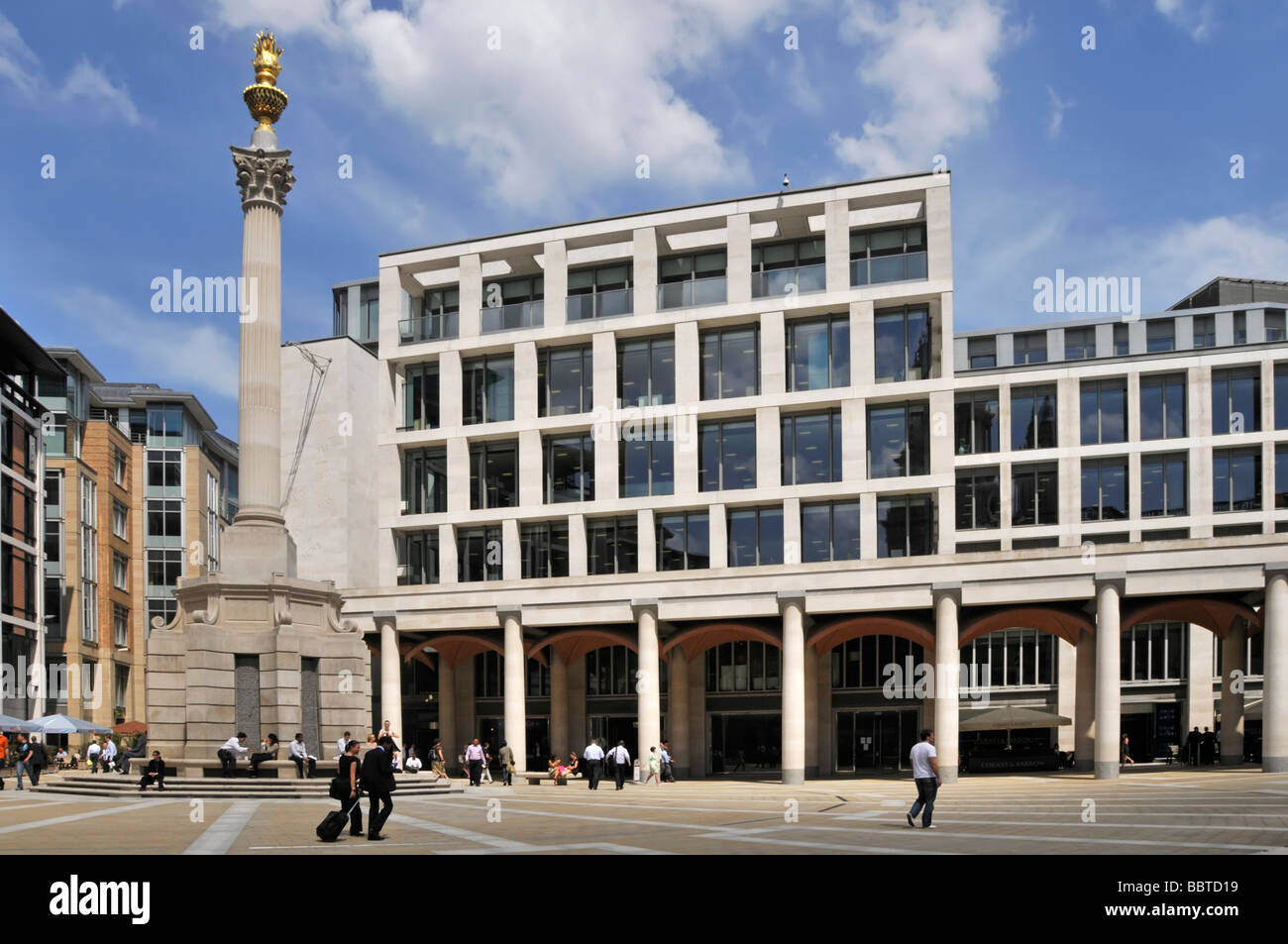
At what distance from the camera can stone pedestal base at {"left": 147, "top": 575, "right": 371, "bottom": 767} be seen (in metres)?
32.1

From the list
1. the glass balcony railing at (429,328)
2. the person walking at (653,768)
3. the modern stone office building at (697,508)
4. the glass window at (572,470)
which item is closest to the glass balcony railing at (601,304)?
the modern stone office building at (697,508)

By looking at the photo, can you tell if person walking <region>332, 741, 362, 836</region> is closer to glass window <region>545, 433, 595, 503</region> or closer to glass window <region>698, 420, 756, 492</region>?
glass window <region>698, 420, 756, 492</region>

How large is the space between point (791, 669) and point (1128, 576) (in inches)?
469

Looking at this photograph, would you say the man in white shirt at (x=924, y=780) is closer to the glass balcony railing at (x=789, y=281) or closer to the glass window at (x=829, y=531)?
the glass window at (x=829, y=531)

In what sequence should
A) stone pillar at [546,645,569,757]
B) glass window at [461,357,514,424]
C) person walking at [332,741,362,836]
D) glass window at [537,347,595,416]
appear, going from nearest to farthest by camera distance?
person walking at [332,741,362,836]
glass window at [537,347,595,416]
stone pillar at [546,645,569,757]
glass window at [461,357,514,424]

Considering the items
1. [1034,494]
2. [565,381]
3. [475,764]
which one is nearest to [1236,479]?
[1034,494]

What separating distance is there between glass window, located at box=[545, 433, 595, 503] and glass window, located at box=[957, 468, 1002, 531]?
27935 millimetres

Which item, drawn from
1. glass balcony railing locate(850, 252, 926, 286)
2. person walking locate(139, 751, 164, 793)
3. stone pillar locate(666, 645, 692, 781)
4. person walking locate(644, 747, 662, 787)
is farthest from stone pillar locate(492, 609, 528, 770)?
person walking locate(139, 751, 164, 793)

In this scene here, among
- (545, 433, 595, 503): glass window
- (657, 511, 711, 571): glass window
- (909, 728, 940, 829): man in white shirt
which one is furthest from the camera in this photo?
(545, 433, 595, 503): glass window

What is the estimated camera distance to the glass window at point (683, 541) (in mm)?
52188

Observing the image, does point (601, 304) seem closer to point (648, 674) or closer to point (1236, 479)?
point (648, 674)

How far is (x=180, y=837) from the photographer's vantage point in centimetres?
1994

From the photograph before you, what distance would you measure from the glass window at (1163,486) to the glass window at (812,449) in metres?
26.3
